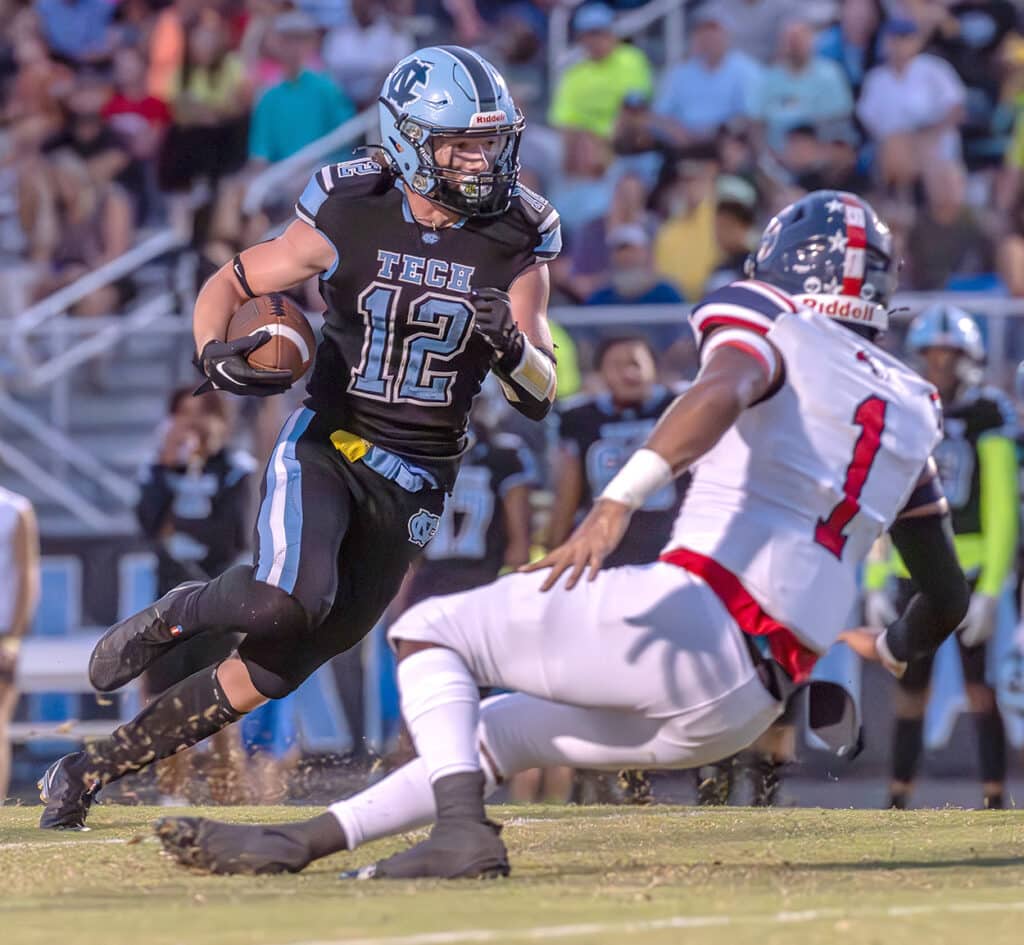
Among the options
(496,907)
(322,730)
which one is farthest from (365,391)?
(322,730)

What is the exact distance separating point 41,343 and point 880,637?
7083 millimetres

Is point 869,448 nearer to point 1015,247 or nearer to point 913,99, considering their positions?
point 1015,247

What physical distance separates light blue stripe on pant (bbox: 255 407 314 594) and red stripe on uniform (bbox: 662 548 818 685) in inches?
47.5

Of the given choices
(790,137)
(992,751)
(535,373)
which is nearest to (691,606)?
(535,373)

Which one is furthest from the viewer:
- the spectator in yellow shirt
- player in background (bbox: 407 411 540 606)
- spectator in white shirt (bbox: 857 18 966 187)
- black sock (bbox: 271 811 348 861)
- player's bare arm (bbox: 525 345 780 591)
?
the spectator in yellow shirt

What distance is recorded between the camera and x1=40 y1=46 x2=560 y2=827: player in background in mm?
5113

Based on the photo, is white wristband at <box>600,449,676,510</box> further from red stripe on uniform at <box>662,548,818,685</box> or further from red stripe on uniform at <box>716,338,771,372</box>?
red stripe on uniform at <box>716,338,771,372</box>

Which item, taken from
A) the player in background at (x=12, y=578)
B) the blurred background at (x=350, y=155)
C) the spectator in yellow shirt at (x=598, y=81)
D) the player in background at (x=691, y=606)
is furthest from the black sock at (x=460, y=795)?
the spectator in yellow shirt at (x=598, y=81)

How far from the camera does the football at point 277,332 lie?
511 cm

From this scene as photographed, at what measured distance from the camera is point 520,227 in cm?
534

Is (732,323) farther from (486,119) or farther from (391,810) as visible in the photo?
(486,119)

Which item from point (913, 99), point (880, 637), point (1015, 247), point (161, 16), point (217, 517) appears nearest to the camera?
point (880, 637)

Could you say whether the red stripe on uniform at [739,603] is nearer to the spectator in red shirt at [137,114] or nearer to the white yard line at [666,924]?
the white yard line at [666,924]

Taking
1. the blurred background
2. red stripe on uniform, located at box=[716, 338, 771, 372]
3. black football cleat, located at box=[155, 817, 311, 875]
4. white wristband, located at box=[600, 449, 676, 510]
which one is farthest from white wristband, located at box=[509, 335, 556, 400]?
the blurred background
